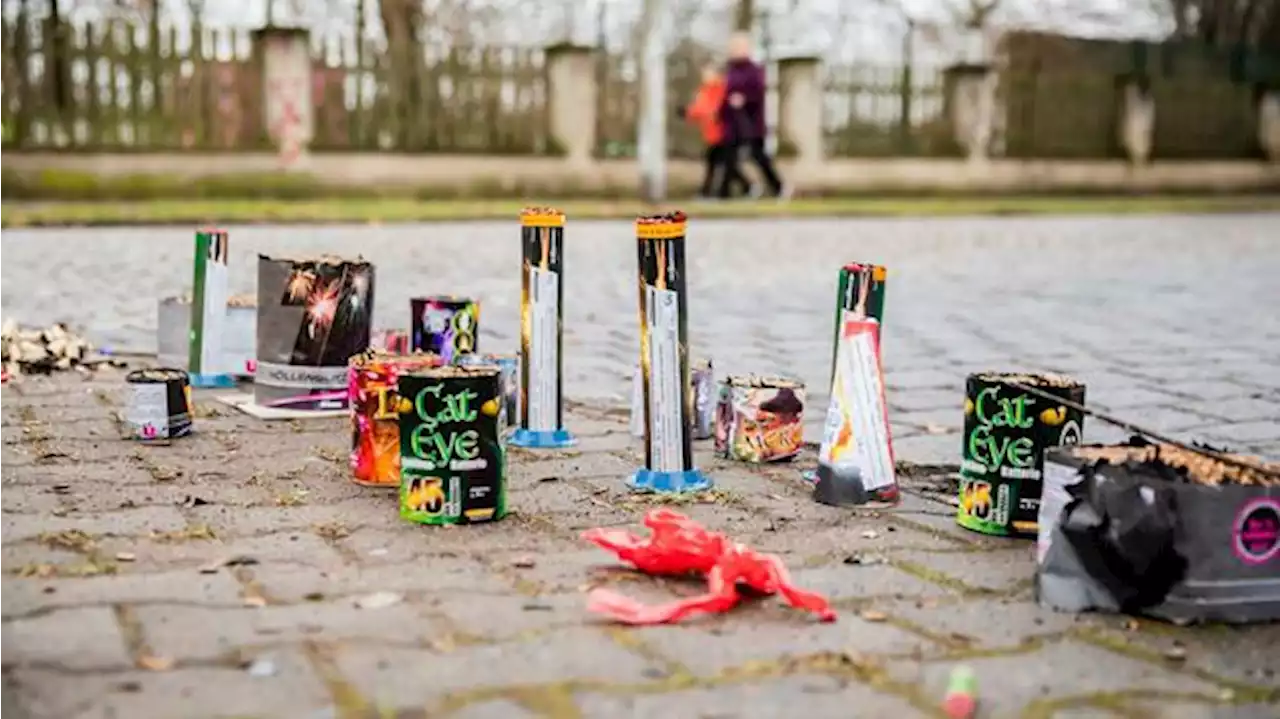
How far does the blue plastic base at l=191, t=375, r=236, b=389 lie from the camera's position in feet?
17.5

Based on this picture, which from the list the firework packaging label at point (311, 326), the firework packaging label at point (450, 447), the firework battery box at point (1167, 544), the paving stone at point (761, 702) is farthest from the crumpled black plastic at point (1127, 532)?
the firework packaging label at point (311, 326)

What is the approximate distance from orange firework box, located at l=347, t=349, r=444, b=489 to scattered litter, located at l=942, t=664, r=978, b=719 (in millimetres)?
1777

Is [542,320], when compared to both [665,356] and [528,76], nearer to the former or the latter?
[665,356]

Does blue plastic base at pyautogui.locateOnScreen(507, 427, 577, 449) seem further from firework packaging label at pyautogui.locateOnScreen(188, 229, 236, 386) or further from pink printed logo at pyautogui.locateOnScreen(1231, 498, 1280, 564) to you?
pink printed logo at pyautogui.locateOnScreen(1231, 498, 1280, 564)

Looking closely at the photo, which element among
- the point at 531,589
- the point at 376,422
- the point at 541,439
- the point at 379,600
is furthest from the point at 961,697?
the point at 541,439

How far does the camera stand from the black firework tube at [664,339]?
3703mm

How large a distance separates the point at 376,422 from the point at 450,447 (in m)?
0.49

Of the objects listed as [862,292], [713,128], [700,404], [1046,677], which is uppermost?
[713,128]

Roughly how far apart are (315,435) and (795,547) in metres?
1.74

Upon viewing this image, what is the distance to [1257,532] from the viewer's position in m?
2.86

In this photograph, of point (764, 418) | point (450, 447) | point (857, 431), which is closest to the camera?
point (450, 447)

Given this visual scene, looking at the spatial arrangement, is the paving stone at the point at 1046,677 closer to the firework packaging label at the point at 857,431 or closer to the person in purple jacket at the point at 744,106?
the firework packaging label at the point at 857,431

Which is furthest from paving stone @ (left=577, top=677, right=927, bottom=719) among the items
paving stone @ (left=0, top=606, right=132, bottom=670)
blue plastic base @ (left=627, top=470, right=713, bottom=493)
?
blue plastic base @ (left=627, top=470, right=713, bottom=493)

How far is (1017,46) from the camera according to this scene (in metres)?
31.3
